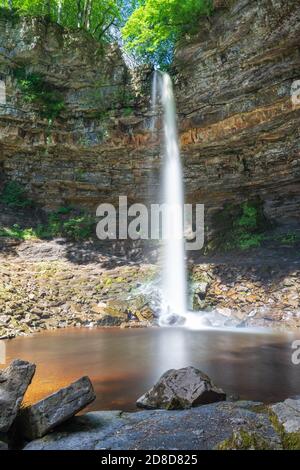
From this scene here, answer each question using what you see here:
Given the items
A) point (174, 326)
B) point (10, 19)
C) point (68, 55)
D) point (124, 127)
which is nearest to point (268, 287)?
point (174, 326)

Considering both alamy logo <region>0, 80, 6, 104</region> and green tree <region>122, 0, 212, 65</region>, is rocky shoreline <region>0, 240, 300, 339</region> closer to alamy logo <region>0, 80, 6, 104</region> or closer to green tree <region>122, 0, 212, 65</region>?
alamy logo <region>0, 80, 6, 104</region>

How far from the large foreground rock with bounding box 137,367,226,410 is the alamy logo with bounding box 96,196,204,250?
1214 centimetres

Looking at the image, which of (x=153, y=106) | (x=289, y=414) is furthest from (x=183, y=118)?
(x=289, y=414)

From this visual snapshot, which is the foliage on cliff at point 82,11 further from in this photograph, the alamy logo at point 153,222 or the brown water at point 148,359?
the brown water at point 148,359

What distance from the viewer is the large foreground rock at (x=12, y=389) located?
3.28 meters

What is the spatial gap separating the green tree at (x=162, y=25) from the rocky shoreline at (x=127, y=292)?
36.1ft

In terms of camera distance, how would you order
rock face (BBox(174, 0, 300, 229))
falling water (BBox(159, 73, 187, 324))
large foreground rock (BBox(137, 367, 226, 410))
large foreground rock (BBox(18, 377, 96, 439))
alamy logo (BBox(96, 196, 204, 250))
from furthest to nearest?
alamy logo (BBox(96, 196, 204, 250)), falling water (BBox(159, 73, 187, 324)), rock face (BBox(174, 0, 300, 229)), large foreground rock (BBox(137, 367, 226, 410)), large foreground rock (BBox(18, 377, 96, 439))

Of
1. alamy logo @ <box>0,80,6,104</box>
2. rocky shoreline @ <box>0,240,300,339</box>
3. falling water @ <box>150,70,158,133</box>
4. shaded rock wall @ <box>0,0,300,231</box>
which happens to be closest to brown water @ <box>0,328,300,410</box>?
rocky shoreline @ <box>0,240,300,339</box>

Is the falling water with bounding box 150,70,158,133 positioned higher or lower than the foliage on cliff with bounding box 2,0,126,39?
lower

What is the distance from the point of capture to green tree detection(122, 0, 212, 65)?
15.7 m

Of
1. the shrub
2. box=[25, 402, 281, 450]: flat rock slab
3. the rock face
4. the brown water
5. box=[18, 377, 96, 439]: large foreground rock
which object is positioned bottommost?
the brown water

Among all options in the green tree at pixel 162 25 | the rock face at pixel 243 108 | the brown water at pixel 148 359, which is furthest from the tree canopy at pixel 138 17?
the brown water at pixel 148 359

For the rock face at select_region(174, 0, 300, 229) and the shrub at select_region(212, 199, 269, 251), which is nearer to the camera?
the rock face at select_region(174, 0, 300, 229)
